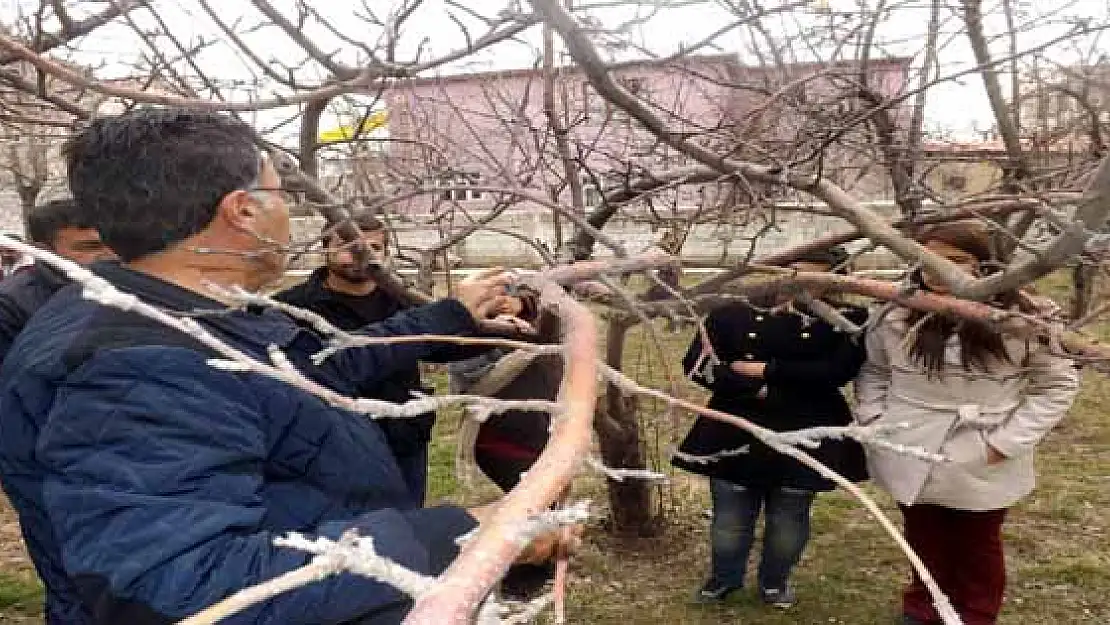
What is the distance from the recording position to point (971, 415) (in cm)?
271

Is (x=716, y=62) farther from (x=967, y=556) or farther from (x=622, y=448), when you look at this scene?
(x=967, y=556)

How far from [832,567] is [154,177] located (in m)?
3.27

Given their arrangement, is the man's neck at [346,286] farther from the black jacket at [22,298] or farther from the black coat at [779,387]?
the black coat at [779,387]

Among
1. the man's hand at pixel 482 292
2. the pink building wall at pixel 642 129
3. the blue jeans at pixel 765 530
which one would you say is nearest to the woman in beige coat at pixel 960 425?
the blue jeans at pixel 765 530

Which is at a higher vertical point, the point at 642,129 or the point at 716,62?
the point at 716,62

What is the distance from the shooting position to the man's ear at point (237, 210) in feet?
4.60

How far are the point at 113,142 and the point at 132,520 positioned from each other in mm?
628

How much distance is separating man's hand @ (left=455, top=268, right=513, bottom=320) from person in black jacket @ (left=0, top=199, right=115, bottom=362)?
129cm

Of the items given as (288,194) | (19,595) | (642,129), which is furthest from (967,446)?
(19,595)

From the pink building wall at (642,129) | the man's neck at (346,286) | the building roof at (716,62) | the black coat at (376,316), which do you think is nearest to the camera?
the building roof at (716,62)

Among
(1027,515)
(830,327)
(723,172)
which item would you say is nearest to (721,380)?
(830,327)

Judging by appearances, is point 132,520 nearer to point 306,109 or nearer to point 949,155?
point 306,109

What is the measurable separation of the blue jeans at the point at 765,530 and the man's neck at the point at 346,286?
1.45 meters

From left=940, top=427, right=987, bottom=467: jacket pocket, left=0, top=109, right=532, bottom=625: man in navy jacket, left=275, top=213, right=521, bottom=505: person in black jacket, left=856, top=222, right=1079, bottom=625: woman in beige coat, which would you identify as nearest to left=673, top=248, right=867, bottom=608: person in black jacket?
left=856, top=222, right=1079, bottom=625: woman in beige coat
